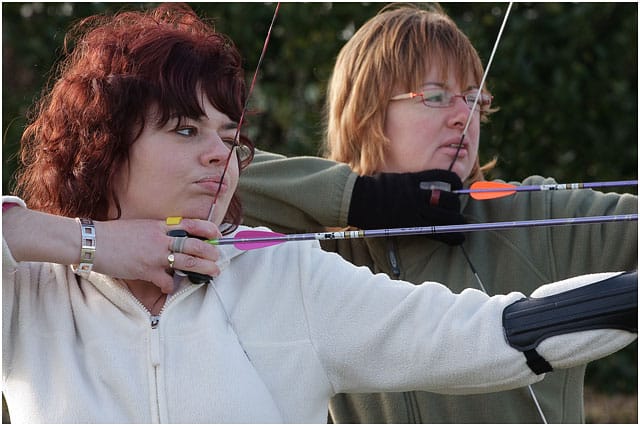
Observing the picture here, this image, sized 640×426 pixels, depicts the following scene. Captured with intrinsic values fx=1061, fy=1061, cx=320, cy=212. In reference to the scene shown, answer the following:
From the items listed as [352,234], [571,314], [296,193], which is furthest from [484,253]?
[571,314]

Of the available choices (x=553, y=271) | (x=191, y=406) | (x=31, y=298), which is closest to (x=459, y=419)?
(x=553, y=271)

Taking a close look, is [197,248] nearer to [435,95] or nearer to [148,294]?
[148,294]

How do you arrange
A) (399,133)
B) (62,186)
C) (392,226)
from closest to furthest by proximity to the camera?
(62,186), (392,226), (399,133)

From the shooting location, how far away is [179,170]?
1567mm

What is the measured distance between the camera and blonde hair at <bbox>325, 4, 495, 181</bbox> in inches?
90.8

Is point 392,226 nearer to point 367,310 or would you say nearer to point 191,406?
point 367,310

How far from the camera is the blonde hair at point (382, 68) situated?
7.57 feet

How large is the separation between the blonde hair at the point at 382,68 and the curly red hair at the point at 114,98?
0.63m

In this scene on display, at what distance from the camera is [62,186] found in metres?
1.70

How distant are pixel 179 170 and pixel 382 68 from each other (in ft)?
2.99

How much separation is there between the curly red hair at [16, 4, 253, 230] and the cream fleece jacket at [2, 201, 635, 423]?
0.53 ft

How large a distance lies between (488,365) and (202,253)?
0.44m

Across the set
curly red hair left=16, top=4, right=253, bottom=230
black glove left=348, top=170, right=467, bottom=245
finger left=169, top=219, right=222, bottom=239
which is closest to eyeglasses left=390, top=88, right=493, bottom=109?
black glove left=348, top=170, right=467, bottom=245

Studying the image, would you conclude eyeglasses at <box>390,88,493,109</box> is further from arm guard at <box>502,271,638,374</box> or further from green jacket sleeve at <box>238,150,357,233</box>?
arm guard at <box>502,271,638,374</box>
